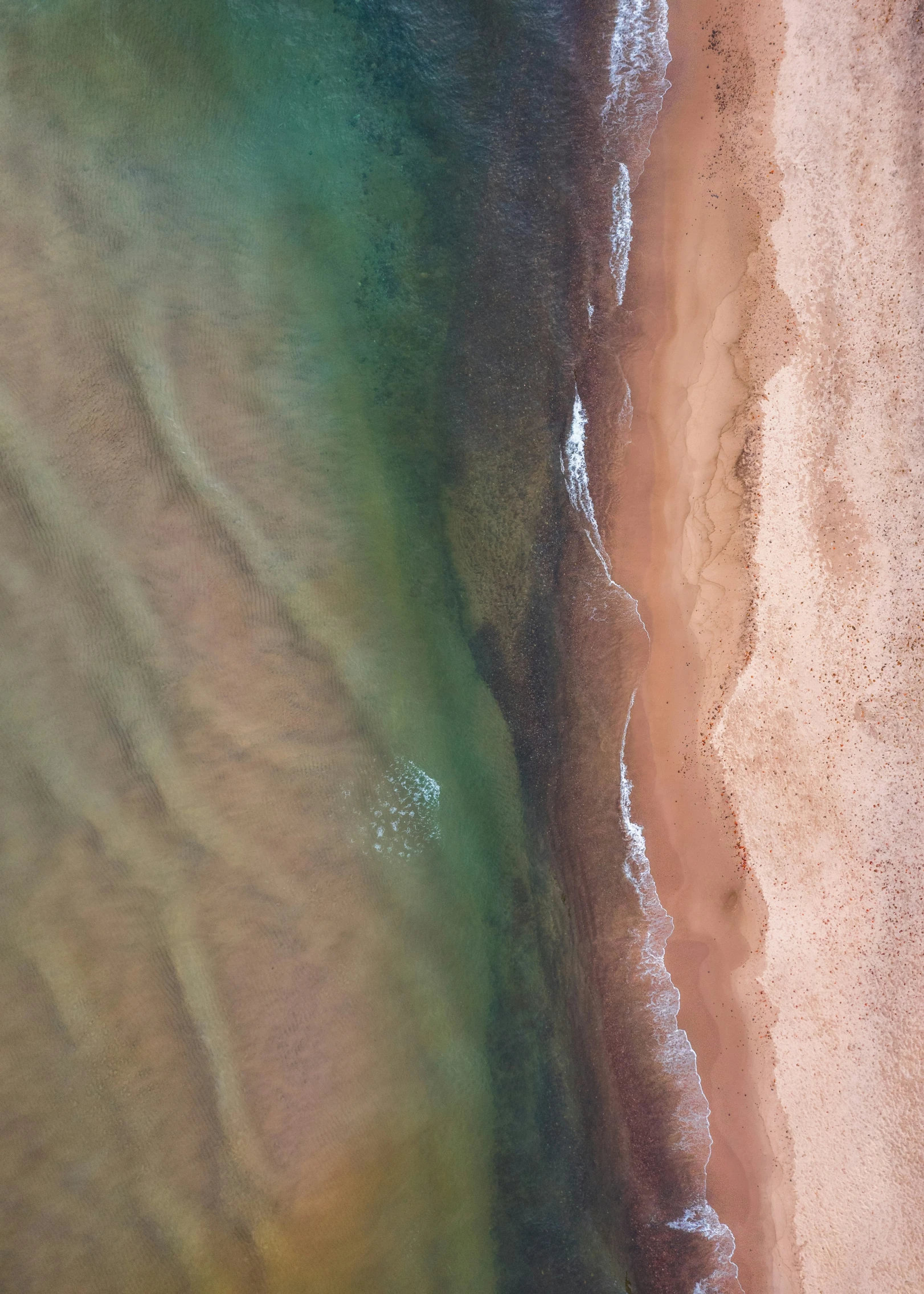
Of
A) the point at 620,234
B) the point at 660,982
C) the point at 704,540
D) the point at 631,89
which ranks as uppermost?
the point at 631,89

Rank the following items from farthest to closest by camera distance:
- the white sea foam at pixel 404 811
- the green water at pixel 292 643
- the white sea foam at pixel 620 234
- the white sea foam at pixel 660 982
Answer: the white sea foam at pixel 620 234
the white sea foam at pixel 660 982
the white sea foam at pixel 404 811
the green water at pixel 292 643

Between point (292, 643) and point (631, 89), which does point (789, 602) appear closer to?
point (292, 643)

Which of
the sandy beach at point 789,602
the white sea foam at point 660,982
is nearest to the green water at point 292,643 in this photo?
the white sea foam at point 660,982

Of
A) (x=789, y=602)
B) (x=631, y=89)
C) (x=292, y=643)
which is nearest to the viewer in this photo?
(x=292, y=643)

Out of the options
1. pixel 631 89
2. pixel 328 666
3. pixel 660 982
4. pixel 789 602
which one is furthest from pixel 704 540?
pixel 631 89

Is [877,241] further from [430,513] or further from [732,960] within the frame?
[732,960]

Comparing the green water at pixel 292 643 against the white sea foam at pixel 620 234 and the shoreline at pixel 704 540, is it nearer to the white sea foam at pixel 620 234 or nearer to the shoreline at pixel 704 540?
the white sea foam at pixel 620 234
